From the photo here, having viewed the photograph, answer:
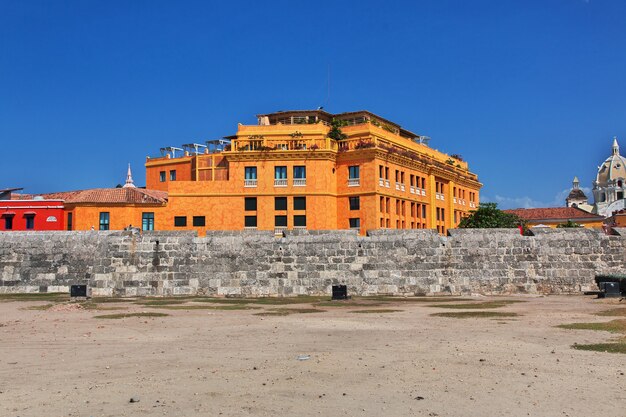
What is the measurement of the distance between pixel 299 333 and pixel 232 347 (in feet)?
7.02

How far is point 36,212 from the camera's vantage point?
2242 inches

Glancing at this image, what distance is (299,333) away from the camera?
13.5m

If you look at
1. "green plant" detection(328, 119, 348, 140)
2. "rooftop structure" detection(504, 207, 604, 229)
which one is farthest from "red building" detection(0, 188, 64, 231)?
"rooftop structure" detection(504, 207, 604, 229)

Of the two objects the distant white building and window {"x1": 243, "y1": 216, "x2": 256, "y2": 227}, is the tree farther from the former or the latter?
the distant white building

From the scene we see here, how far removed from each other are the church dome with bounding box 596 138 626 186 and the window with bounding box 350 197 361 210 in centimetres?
11381

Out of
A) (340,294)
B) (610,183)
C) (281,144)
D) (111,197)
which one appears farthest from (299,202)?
(610,183)

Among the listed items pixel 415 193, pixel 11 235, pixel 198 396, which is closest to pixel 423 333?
pixel 198 396

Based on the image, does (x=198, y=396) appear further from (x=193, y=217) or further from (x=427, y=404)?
(x=193, y=217)

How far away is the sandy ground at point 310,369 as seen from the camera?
760 centimetres

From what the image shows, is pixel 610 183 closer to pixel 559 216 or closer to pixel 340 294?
pixel 559 216

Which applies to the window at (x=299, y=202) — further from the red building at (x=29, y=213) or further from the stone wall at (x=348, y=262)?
the stone wall at (x=348, y=262)

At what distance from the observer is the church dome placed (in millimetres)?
151625

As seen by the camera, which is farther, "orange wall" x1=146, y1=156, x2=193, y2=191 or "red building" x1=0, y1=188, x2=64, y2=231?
"orange wall" x1=146, y1=156, x2=193, y2=191

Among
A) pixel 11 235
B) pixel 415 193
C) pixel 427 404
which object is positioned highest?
pixel 415 193
